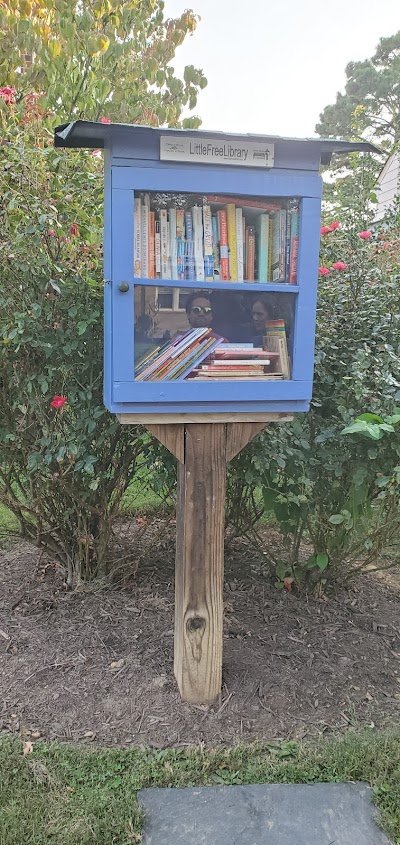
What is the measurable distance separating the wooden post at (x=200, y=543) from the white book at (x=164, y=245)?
1.79 ft

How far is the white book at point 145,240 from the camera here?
6.70 ft

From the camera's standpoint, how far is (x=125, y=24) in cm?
505

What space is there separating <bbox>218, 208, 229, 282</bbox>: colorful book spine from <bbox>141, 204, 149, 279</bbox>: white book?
0.25 meters

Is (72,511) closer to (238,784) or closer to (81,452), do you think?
(81,452)

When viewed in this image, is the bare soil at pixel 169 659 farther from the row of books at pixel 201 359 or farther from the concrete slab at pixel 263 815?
the row of books at pixel 201 359

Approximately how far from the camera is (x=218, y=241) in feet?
6.88

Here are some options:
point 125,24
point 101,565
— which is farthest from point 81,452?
point 125,24

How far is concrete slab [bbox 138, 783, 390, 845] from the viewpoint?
1.89 metres

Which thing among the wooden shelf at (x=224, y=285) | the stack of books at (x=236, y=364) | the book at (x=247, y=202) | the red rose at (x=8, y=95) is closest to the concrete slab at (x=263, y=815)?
the stack of books at (x=236, y=364)

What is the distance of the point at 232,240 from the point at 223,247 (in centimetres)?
4

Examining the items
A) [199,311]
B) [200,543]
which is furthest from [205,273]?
[200,543]

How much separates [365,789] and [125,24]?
5.54 metres

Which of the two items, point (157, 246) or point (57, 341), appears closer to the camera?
point (157, 246)

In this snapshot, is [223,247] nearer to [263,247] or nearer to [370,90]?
[263,247]
